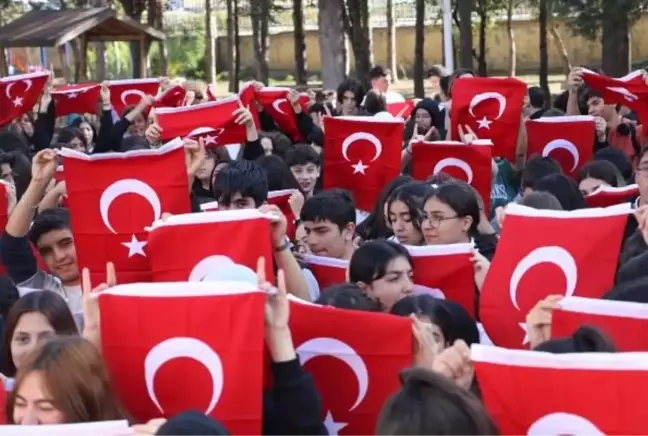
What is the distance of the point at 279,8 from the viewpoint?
28734 millimetres

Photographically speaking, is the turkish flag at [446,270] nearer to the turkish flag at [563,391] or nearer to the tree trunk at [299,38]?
the turkish flag at [563,391]

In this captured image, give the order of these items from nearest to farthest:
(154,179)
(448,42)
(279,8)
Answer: (154,179), (448,42), (279,8)

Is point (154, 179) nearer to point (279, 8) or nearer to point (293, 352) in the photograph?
point (293, 352)

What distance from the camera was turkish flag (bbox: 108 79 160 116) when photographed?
426 inches

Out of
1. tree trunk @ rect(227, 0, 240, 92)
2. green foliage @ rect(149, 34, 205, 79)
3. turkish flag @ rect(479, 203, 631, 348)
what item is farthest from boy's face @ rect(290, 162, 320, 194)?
green foliage @ rect(149, 34, 205, 79)

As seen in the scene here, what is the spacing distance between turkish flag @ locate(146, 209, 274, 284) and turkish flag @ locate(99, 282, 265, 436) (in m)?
0.74

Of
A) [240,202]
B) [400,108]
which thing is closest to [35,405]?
[240,202]

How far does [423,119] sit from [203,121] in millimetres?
3574

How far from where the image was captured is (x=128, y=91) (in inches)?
427

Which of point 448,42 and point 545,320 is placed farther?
point 448,42

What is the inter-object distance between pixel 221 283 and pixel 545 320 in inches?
39.3

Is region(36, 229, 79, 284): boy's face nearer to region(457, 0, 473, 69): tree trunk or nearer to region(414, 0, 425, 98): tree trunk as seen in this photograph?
region(457, 0, 473, 69): tree trunk

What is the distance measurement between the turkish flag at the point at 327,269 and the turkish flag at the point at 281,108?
442 centimetres

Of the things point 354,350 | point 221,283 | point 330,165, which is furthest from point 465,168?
point 221,283
